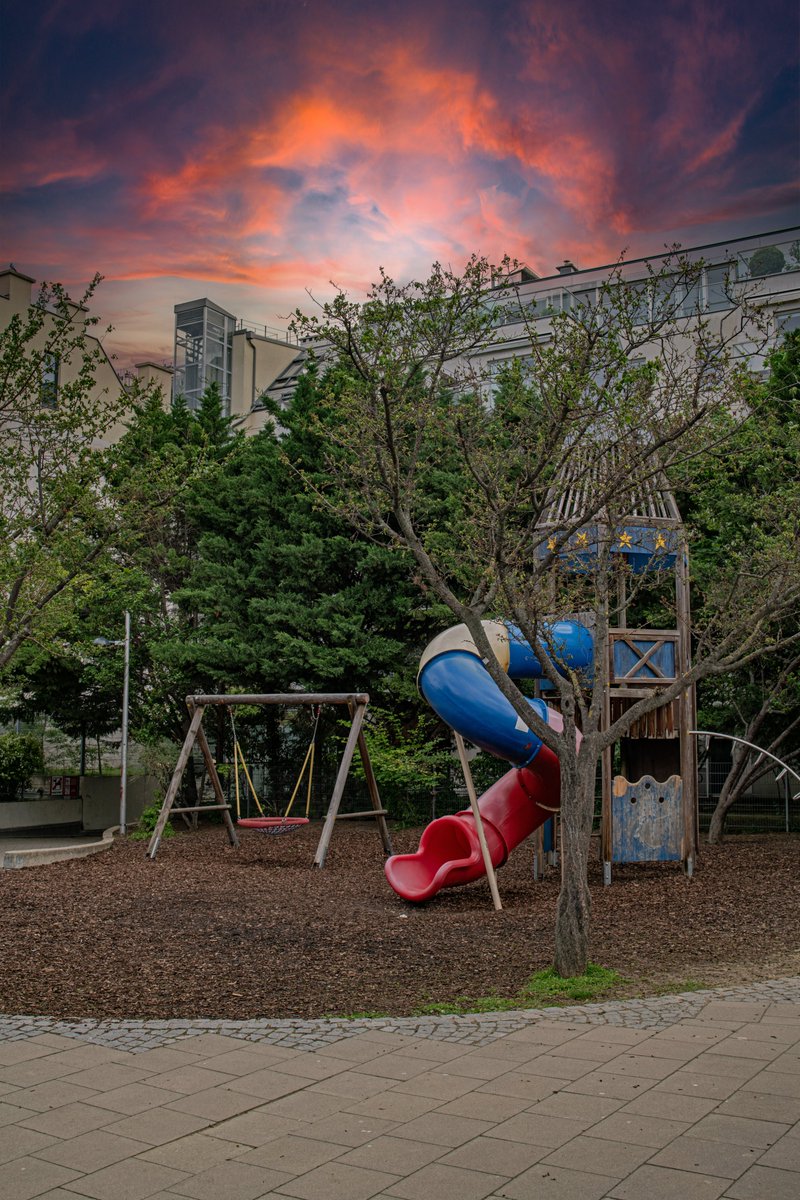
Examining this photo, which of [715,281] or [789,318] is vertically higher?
[715,281]

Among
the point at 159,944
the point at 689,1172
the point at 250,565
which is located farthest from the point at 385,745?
the point at 689,1172

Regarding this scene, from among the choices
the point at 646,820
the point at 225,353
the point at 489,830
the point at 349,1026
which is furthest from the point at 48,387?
the point at 225,353

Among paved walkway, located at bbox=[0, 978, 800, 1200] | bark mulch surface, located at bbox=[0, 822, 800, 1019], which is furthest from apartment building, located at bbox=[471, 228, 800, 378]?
paved walkway, located at bbox=[0, 978, 800, 1200]

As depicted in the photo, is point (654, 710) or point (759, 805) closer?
point (654, 710)

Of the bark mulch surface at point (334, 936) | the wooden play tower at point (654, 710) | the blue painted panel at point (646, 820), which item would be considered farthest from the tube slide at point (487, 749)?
the blue painted panel at point (646, 820)

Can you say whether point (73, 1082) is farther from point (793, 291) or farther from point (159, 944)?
point (793, 291)

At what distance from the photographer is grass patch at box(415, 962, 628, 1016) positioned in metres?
7.30

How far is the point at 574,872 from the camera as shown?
827 cm

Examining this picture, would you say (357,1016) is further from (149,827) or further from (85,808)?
(85,808)

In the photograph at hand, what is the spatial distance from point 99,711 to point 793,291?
19741mm

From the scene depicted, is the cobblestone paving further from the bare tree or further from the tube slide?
the tube slide

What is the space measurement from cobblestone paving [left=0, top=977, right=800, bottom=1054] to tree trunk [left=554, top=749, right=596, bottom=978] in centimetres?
71

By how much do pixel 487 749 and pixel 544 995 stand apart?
466cm

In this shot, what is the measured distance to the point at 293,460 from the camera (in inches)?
879
